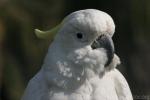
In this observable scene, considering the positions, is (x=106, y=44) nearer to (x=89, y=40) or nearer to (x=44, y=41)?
(x=89, y=40)

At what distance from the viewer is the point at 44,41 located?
6.57m

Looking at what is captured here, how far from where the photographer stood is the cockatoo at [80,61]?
10.4 ft

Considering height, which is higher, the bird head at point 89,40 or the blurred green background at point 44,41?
the bird head at point 89,40

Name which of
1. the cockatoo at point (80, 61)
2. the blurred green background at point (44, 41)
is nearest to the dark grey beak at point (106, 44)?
the cockatoo at point (80, 61)

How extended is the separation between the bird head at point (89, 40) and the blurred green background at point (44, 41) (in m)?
3.05

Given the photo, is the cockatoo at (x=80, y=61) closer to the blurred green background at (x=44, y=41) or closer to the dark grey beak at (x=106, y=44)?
the dark grey beak at (x=106, y=44)

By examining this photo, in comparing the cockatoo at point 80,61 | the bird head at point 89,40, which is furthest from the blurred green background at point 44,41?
the bird head at point 89,40

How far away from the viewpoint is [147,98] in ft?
19.9

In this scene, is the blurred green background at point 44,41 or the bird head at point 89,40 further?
the blurred green background at point 44,41

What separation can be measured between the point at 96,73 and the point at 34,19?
A: 341 cm

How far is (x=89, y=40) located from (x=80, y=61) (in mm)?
117

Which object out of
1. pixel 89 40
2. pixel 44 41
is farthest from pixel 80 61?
pixel 44 41

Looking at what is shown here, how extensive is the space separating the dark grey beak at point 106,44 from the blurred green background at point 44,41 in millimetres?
3111

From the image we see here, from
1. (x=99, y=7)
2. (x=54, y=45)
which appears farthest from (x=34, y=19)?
(x=54, y=45)
